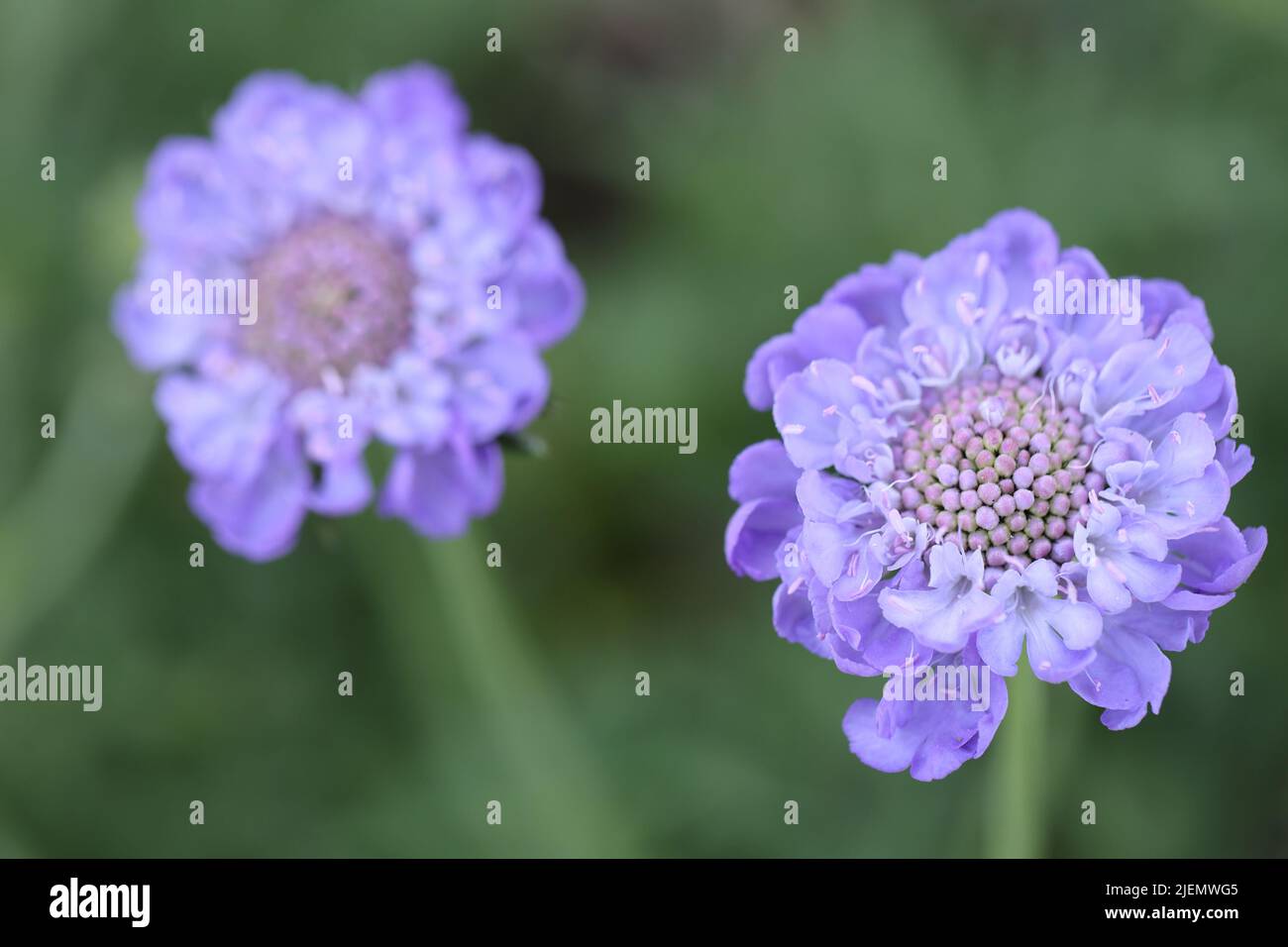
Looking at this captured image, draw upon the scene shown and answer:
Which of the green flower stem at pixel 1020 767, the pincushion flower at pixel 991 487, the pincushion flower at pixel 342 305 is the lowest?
the green flower stem at pixel 1020 767

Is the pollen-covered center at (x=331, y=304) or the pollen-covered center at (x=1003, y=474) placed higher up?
the pollen-covered center at (x=331, y=304)

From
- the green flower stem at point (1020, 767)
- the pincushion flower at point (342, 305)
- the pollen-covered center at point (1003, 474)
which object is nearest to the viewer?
the pollen-covered center at point (1003, 474)

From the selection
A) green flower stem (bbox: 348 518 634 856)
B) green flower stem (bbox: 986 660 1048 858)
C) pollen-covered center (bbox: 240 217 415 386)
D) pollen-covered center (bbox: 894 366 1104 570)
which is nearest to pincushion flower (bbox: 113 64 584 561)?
pollen-covered center (bbox: 240 217 415 386)

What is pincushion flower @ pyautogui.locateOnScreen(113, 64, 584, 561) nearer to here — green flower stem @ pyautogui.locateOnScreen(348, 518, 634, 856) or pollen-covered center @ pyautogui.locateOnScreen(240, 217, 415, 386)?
pollen-covered center @ pyautogui.locateOnScreen(240, 217, 415, 386)

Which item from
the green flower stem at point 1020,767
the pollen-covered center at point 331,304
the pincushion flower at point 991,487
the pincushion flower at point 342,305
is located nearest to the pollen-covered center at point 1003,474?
the pincushion flower at point 991,487

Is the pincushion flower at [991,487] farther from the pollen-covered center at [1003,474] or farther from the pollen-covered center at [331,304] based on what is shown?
the pollen-covered center at [331,304]

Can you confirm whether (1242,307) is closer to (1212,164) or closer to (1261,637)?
(1212,164)

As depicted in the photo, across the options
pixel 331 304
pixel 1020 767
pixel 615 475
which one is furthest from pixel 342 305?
pixel 1020 767
